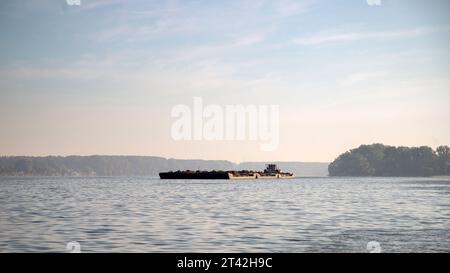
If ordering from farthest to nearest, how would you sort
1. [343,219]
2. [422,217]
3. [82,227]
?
[422,217] < [343,219] < [82,227]

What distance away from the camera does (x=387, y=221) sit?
45594 mm

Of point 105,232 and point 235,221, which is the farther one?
point 235,221

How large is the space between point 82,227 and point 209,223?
351 inches

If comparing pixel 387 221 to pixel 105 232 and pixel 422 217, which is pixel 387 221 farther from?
pixel 105 232

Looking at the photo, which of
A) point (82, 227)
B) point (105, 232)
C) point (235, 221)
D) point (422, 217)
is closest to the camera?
point (105, 232)

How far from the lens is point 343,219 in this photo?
153ft
